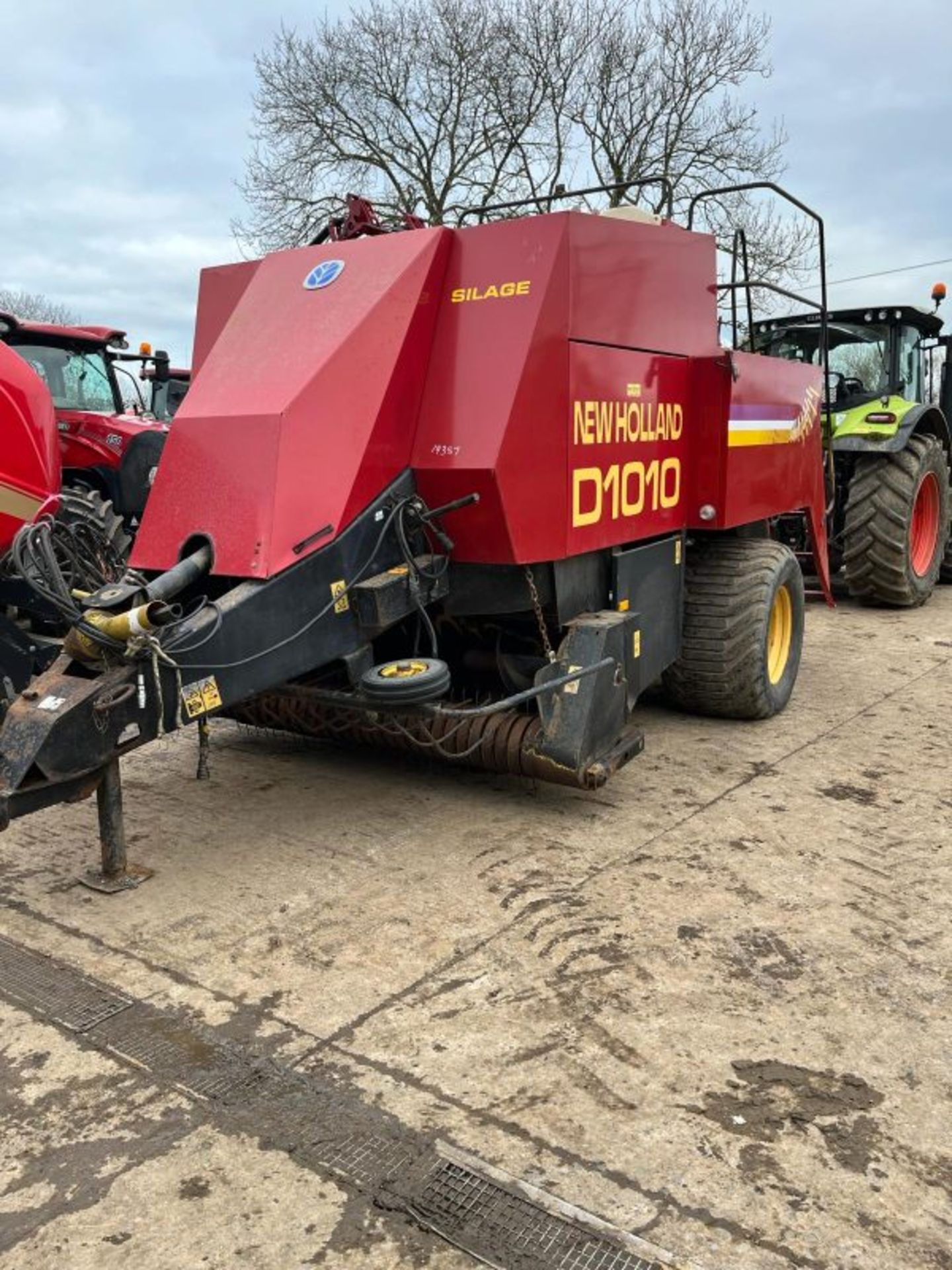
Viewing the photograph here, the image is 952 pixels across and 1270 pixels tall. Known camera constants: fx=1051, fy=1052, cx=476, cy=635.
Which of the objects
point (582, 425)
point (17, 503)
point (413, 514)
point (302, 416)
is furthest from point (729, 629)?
point (17, 503)

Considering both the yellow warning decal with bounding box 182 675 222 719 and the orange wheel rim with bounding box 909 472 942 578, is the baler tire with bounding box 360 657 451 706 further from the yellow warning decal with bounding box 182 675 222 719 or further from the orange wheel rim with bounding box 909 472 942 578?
the orange wheel rim with bounding box 909 472 942 578

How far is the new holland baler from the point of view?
10.8 ft

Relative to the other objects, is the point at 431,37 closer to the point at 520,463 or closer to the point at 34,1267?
the point at 520,463

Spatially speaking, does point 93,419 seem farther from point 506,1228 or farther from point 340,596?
point 506,1228

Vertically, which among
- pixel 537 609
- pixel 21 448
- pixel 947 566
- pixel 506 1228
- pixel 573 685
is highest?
pixel 21 448

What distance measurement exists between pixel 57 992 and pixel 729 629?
3.40m

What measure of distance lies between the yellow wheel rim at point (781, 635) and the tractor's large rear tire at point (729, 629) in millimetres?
228

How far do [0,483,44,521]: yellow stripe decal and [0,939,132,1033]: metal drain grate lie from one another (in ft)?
6.89

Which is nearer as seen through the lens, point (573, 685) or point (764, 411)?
point (573, 685)

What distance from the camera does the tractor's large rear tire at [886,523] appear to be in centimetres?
820

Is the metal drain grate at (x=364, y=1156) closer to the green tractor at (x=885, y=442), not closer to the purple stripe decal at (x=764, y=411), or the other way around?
the purple stripe decal at (x=764, y=411)

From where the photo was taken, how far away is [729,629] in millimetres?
5102

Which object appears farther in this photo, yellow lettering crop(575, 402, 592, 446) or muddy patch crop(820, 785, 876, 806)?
muddy patch crop(820, 785, 876, 806)

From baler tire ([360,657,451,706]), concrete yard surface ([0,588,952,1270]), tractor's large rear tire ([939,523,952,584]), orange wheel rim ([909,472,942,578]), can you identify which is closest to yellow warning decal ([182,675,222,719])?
baler tire ([360,657,451,706])
